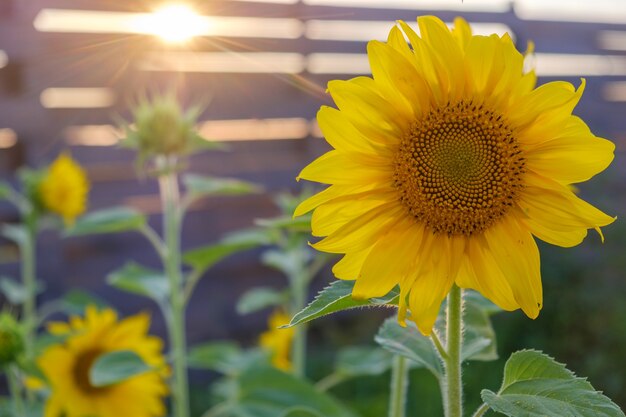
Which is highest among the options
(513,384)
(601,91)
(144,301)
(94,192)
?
(601,91)

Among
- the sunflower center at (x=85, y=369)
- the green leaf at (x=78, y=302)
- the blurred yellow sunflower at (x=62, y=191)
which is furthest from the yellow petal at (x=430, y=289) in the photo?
the blurred yellow sunflower at (x=62, y=191)

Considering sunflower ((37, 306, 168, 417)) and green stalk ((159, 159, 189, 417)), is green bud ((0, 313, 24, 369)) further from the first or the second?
green stalk ((159, 159, 189, 417))

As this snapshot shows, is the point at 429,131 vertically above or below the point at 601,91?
below

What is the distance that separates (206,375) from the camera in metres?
2.54

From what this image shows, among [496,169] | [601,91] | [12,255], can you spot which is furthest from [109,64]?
[496,169]

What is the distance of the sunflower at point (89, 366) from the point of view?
3.79ft

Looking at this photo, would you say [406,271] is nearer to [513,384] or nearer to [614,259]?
[513,384]

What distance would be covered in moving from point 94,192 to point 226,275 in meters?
0.48

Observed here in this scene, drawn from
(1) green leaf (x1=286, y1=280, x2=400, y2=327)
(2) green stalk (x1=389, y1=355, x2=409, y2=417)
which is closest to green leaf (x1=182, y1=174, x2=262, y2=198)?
(2) green stalk (x1=389, y1=355, x2=409, y2=417)

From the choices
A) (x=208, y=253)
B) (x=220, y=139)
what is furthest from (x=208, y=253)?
(x=220, y=139)

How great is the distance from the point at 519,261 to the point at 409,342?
14 cm

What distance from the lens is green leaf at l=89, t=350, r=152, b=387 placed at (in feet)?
3.13

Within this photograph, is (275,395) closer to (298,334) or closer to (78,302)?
(298,334)

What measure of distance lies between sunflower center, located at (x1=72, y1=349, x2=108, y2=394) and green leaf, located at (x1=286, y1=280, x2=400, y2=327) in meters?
0.73
